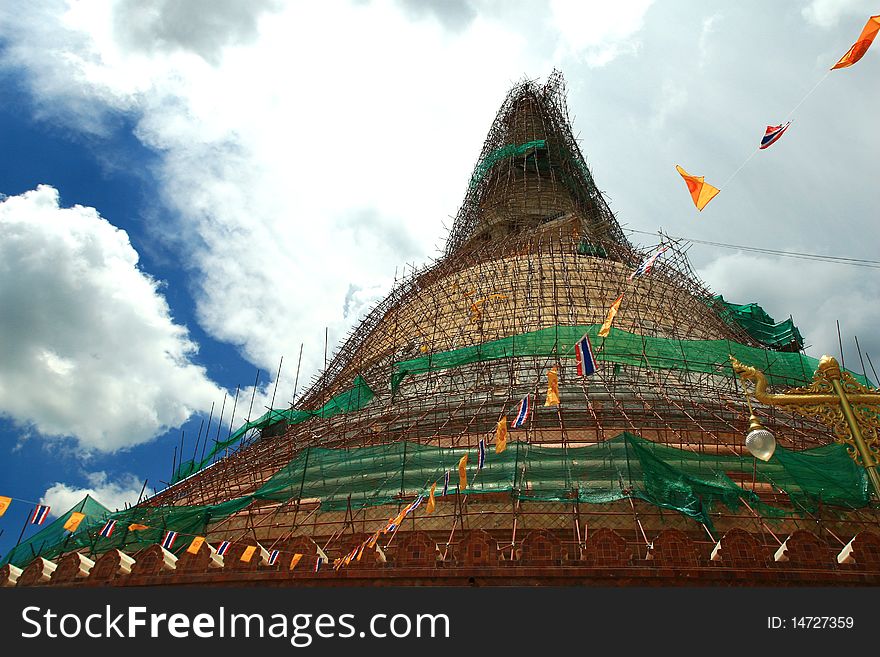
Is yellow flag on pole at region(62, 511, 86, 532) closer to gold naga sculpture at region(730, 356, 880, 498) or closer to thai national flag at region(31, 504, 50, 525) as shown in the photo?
thai national flag at region(31, 504, 50, 525)

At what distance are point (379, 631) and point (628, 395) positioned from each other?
843 centimetres

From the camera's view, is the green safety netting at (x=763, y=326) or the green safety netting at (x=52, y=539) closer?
the green safety netting at (x=52, y=539)

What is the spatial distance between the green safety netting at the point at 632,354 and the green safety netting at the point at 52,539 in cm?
728

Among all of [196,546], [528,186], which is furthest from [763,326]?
[196,546]

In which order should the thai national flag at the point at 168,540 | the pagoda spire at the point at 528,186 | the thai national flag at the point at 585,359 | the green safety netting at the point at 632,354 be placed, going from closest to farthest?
the thai national flag at the point at 585,359
the thai national flag at the point at 168,540
the green safety netting at the point at 632,354
the pagoda spire at the point at 528,186

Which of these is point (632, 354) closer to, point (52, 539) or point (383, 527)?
Answer: point (383, 527)

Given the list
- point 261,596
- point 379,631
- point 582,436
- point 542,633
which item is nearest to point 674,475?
point 582,436

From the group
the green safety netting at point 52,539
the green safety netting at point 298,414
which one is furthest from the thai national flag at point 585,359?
the green safety netting at point 52,539

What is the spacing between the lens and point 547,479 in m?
10.6

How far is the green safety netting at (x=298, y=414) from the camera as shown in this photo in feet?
53.1

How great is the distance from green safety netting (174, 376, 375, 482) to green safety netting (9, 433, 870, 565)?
369 centimetres

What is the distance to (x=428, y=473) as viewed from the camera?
11.5m

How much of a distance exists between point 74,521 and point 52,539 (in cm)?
51

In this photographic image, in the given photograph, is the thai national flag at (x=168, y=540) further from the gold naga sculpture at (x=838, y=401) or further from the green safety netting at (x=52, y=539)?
the gold naga sculpture at (x=838, y=401)
